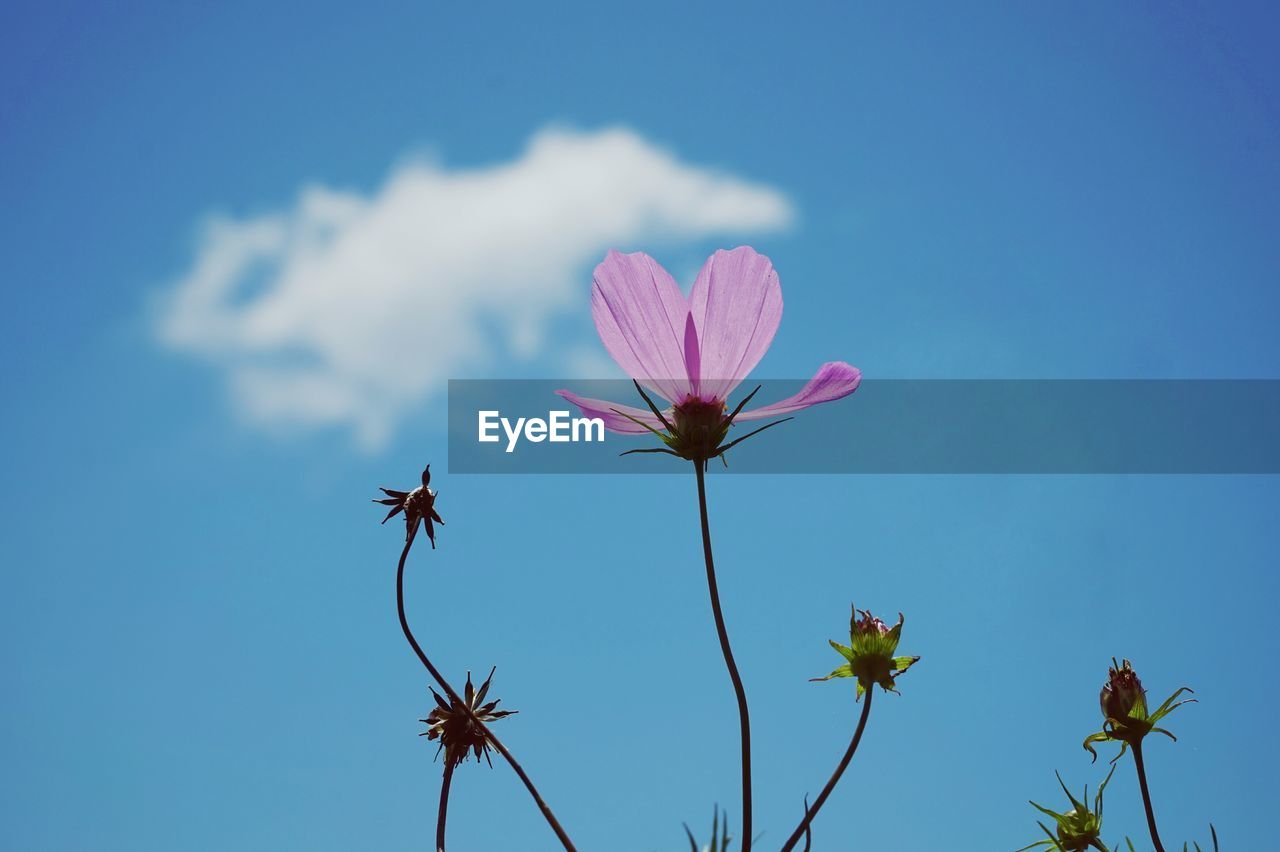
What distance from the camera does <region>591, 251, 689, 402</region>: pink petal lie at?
1.04m

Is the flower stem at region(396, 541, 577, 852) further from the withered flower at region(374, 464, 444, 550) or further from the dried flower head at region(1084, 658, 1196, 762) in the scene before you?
the dried flower head at region(1084, 658, 1196, 762)

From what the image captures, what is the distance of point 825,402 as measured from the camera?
103 centimetres

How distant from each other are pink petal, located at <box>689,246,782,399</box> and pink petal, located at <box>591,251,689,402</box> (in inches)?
0.9

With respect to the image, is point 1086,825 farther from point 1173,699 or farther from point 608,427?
point 608,427

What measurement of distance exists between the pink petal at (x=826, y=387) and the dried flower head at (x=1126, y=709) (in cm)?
56

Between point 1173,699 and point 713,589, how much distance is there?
32.8 inches

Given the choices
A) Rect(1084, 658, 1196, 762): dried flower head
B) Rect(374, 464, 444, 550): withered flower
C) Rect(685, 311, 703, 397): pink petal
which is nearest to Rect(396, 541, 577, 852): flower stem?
Rect(374, 464, 444, 550): withered flower

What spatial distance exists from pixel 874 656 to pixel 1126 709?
1.41 ft

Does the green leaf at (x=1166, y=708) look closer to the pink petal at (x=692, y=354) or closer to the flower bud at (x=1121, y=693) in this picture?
the flower bud at (x=1121, y=693)

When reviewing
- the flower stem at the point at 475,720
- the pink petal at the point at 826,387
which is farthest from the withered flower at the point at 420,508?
the pink petal at the point at 826,387

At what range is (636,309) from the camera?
105cm

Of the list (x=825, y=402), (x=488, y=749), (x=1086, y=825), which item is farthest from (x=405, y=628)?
(x=1086, y=825)

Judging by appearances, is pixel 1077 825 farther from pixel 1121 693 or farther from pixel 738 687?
pixel 738 687

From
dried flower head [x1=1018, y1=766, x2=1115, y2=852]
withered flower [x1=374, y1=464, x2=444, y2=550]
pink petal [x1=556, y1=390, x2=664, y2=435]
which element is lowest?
dried flower head [x1=1018, y1=766, x2=1115, y2=852]
